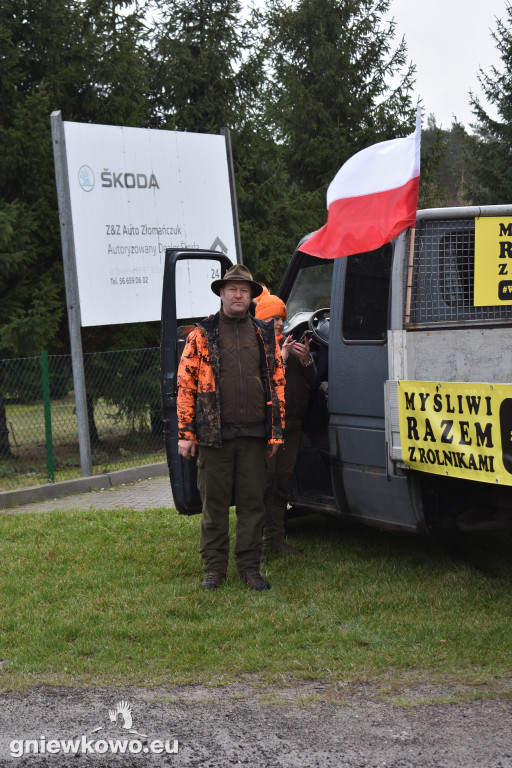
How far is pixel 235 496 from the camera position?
5828 mm

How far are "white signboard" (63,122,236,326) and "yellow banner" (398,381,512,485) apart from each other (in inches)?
244

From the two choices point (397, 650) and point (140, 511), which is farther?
point (140, 511)

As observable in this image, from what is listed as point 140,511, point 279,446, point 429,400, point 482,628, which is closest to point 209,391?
point 279,446

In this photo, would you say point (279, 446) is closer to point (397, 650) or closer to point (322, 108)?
point (397, 650)

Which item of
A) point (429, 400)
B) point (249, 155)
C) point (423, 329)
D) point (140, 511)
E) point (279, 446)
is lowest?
point (140, 511)

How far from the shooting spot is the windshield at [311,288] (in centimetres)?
645

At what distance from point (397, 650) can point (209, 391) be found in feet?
6.19

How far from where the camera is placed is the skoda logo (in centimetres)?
1063

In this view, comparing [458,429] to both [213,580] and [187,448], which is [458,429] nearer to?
[187,448]

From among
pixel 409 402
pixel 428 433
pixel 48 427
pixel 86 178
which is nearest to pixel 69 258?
pixel 86 178

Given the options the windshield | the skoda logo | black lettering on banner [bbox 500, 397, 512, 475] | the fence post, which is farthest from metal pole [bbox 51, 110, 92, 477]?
black lettering on banner [bbox 500, 397, 512, 475]

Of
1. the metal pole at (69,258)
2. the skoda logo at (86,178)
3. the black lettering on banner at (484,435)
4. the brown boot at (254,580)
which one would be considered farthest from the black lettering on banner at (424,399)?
the skoda logo at (86,178)

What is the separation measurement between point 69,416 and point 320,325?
19.4ft

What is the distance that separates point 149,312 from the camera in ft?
37.1
